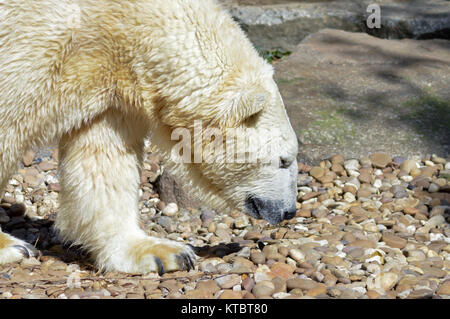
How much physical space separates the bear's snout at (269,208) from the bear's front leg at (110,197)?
1.34 feet

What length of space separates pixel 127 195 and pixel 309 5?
5.21 metres

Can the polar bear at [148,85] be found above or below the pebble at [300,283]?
above

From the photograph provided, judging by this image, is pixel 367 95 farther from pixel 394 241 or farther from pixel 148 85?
pixel 148 85

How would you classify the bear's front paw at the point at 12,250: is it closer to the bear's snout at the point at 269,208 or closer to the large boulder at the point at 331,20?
the bear's snout at the point at 269,208

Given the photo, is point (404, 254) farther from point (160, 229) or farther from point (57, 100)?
point (57, 100)

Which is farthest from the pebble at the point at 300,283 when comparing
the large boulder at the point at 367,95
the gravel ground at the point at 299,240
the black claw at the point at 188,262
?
the large boulder at the point at 367,95

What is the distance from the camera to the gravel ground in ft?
10.3

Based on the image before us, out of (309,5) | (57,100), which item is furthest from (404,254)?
(309,5)

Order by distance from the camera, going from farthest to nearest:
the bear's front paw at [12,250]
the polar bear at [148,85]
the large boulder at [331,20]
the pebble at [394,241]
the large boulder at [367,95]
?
the large boulder at [331,20]
the large boulder at [367,95]
the pebble at [394,241]
the bear's front paw at [12,250]
the polar bear at [148,85]

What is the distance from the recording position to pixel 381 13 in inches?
309

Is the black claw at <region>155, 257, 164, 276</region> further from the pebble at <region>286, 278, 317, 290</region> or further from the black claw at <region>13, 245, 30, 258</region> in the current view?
the black claw at <region>13, 245, 30, 258</region>

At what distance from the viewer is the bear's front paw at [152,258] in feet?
11.1

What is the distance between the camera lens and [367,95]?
588 cm

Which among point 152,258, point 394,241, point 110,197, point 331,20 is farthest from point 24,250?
point 331,20
